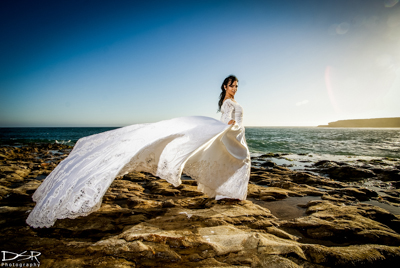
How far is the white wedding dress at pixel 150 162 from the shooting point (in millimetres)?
2334

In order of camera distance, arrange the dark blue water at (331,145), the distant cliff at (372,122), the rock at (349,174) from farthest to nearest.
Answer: the distant cliff at (372,122) → the dark blue water at (331,145) → the rock at (349,174)

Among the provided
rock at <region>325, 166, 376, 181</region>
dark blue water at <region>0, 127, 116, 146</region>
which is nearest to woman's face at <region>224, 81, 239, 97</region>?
rock at <region>325, 166, 376, 181</region>

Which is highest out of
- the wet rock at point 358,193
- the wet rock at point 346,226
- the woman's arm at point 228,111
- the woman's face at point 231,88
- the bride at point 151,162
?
the woman's face at point 231,88

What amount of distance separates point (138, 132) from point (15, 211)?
2571 mm

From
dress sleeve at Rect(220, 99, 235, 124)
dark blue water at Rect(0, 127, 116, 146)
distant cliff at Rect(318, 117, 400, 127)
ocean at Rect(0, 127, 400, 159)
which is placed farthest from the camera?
distant cliff at Rect(318, 117, 400, 127)

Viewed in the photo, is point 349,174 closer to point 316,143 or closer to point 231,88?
point 231,88

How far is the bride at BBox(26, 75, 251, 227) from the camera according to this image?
2.33 m

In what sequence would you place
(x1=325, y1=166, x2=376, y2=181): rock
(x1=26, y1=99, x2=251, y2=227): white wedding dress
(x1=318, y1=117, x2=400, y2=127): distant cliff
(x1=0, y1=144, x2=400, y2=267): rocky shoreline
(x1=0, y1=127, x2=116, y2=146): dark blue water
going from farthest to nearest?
1. (x1=318, y1=117, x2=400, y2=127): distant cliff
2. (x1=0, y1=127, x2=116, y2=146): dark blue water
3. (x1=325, y1=166, x2=376, y2=181): rock
4. (x1=26, y1=99, x2=251, y2=227): white wedding dress
5. (x1=0, y1=144, x2=400, y2=267): rocky shoreline

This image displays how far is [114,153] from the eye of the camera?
279 cm

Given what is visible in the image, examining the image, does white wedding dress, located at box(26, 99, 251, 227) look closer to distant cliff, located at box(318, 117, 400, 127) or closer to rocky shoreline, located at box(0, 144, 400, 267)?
rocky shoreline, located at box(0, 144, 400, 267)

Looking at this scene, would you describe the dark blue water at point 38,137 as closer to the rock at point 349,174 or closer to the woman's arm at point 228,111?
the woman's arm at point 228,111

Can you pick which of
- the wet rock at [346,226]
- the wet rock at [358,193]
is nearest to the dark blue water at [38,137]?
the wet rock at [346,226]

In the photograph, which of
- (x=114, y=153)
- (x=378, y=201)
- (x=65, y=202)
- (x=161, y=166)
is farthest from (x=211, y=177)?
(x=378, y=201)

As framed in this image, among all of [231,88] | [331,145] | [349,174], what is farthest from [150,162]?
[331,145]
